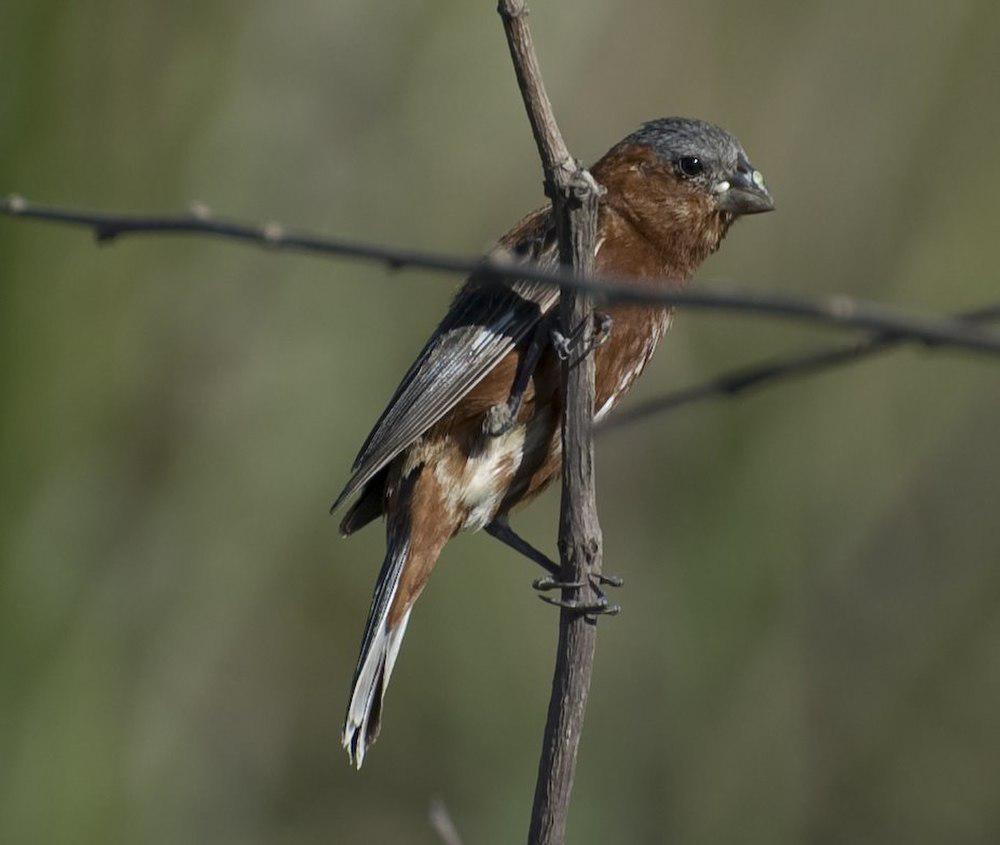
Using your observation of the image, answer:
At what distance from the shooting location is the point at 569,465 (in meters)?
3.02

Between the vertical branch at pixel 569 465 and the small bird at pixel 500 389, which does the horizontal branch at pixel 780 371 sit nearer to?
the vertical branch at pixel 569 465

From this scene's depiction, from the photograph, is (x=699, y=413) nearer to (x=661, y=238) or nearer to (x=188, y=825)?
(x=661, y=238)

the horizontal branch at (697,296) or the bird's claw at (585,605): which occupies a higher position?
the horizontal branch at (697,296)

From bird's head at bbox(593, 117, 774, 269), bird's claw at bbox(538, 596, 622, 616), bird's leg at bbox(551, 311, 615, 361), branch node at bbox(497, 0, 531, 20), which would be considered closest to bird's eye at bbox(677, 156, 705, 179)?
bird's head at bbox(593, 117, 774, 269)

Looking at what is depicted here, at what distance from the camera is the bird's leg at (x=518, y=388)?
3814mm

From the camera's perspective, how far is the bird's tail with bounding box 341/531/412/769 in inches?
154

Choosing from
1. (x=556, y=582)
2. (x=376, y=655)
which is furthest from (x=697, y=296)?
(x=376, y=655)

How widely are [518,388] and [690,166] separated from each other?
93 centimetres

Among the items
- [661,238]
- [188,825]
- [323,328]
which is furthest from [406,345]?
[188,825]

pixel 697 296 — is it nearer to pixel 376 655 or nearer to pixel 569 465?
pixel 569 465

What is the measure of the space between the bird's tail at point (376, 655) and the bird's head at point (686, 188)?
1.17 metres

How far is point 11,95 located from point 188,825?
103 inches

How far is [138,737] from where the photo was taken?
16.2ft

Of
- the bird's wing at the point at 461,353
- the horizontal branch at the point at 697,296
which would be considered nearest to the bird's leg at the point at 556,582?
the bird's wing at the point at 461,353
